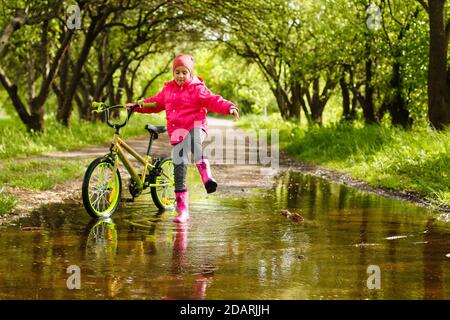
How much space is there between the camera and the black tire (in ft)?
27.4

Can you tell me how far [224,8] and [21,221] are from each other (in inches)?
469

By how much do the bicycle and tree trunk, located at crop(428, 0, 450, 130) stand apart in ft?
27.7

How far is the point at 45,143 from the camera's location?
688 inches

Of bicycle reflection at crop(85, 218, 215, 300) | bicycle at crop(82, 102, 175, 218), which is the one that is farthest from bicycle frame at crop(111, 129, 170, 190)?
bicycle reflection at crop(85, 218, 215, 300)

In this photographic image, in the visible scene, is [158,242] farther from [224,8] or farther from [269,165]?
[224,8]

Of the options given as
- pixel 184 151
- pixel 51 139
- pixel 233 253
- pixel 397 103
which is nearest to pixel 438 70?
pixel 397 103

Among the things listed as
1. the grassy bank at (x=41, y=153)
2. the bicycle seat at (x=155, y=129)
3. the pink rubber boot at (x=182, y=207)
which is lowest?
the pink rubber boot at (x=182, y=207)

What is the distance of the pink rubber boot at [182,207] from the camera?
24.5 ft

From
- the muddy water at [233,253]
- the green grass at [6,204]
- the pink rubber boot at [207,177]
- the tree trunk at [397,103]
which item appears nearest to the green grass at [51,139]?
the green grass at [6,204]

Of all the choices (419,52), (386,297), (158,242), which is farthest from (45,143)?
(386,297)

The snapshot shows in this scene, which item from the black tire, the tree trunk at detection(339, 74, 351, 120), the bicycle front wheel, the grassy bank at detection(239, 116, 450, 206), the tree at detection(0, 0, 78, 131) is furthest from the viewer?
the tree trunk at detection(339, 74, 351, 120)

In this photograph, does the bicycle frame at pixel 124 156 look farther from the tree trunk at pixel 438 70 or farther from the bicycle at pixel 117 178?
the tree trunk at pixel 438 70

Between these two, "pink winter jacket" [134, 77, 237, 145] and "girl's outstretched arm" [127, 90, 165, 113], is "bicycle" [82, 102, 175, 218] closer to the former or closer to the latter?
"girl's outstretched arm" [127, 90, 165, 113]

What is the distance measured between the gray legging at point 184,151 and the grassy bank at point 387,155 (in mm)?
3399
